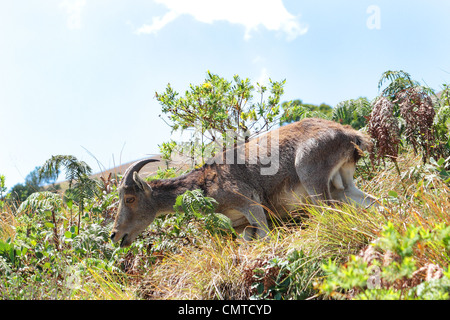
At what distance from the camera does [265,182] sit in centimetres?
743

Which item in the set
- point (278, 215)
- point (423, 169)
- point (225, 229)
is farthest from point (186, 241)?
point (423, 169)

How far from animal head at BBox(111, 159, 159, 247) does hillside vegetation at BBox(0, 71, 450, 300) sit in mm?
266

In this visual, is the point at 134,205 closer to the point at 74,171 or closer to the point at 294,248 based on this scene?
the point at 74,171

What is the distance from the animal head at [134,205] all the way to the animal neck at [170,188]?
0.42 feet

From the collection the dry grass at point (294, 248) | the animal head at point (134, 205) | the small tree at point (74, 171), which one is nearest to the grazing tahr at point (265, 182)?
the animal head at point (134, 205)

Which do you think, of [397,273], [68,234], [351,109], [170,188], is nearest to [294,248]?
[397,273]

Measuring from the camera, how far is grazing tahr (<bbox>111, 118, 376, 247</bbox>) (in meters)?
7.15

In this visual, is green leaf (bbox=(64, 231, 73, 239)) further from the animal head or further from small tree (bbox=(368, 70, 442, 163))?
small tree (bbox=(368, 70, 442, 163))

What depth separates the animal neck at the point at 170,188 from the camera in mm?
7422

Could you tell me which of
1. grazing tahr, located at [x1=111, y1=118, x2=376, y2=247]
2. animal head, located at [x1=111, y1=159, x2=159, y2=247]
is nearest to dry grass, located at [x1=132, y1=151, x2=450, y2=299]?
grazing tahr, located at [x1=111, y1=118, x2=376, y2=247]

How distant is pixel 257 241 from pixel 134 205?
89.1 inches

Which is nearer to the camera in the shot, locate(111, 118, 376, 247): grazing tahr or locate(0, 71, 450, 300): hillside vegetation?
locate(0, 71, 450, 300): hillside vegetation

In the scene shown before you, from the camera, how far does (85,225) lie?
8445 mm

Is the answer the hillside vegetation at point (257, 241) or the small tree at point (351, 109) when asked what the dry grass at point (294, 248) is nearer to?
the hillside vegetation at point (257, 241)
